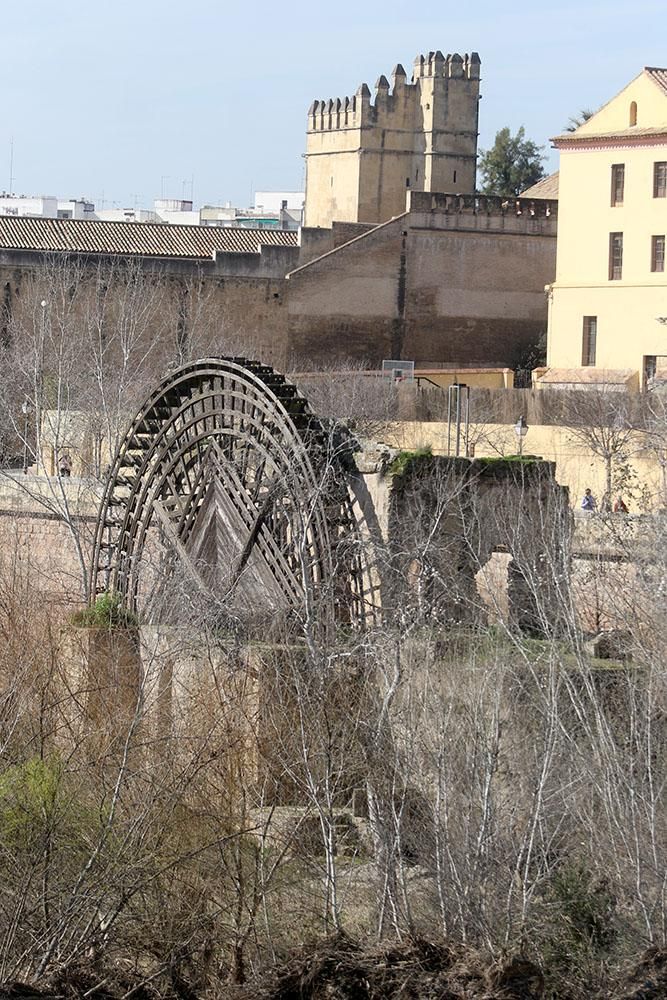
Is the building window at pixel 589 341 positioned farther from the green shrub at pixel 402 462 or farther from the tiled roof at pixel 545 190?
the green shrub at pixel 402 462

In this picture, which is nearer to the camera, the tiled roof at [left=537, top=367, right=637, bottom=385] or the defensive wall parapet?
the tiled roof at [left=537, top=367, right=637, bottom=385]

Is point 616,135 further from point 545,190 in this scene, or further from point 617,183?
point 545,190

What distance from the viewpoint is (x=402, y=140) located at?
58.2 m

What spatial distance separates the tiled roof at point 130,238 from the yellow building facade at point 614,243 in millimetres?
7338

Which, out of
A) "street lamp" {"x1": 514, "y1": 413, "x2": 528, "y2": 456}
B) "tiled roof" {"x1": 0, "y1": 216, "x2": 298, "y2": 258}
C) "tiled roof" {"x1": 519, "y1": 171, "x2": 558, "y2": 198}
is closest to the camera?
"street lamp" {"x1": 514, "y1": 413, "x2": 528, "y2": 456}

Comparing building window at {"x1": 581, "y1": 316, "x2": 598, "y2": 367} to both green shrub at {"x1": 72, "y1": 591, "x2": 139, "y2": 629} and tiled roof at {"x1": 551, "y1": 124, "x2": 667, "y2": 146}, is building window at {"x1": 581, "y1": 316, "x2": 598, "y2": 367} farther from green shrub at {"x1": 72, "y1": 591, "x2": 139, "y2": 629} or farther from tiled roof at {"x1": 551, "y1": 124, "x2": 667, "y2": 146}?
green shrub at {"x1": 72, "y1": 591, "x2": 139, "y2": 629}

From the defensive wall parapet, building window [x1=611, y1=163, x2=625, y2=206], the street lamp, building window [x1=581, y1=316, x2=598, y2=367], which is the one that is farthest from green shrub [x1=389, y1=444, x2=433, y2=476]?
the defensive wall parapet

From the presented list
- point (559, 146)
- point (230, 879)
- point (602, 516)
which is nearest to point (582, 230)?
point (559, 146)

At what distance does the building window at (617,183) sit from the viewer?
38906 millimetres

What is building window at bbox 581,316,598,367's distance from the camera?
40219 mm

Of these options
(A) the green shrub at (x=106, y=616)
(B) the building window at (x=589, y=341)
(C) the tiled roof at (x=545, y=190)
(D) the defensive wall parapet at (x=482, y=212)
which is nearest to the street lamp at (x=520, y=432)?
(A) the green shrub at (x=106, y=616)

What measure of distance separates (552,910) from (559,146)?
30.8 m

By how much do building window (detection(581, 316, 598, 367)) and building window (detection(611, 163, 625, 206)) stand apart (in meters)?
2.61

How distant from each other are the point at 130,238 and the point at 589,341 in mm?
10751
